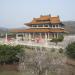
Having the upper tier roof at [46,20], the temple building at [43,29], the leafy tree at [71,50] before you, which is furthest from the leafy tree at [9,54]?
the upper tier roof at [46,20]

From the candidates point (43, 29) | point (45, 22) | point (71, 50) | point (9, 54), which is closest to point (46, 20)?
point (45, 22)

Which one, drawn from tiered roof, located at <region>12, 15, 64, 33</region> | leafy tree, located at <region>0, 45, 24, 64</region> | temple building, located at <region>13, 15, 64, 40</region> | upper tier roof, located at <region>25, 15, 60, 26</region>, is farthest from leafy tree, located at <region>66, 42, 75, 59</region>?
upper tier roof, located at <region>25, 15, 60, 26</region>

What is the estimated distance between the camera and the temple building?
132ft

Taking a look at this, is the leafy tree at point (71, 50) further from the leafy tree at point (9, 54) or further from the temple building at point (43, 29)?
the temple building at point (43, 29)

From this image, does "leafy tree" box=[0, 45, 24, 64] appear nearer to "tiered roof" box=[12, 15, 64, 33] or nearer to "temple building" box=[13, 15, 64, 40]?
"temple building" box=[13, 15, 64, 40]

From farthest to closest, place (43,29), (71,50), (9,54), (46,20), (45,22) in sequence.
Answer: (46,20) < (45,22) < (43,29) < (9,54) < (71,50)

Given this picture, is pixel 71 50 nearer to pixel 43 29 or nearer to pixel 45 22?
pixel 43 29

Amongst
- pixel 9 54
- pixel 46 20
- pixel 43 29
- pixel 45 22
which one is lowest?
pixel 9 54

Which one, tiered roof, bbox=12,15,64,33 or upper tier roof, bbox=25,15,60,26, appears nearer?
tiered roof, bbox=12,15,64,33

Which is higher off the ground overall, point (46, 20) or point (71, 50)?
point (46, 20)

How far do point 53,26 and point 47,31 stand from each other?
243 centimetres

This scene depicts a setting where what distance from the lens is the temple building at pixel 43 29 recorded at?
40219 millimetres

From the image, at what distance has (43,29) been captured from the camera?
135ft

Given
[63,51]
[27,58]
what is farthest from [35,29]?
[27,58]
